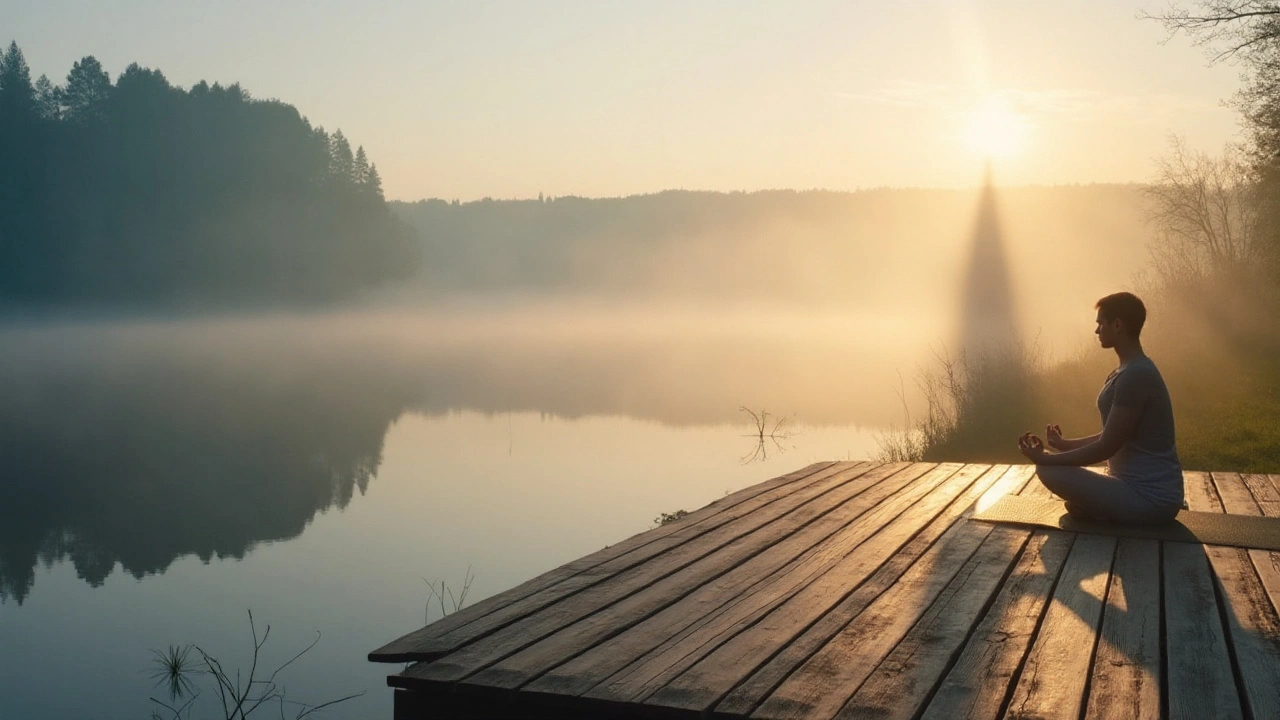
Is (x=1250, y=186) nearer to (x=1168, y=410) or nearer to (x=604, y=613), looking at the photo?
(x=1168, y=410)

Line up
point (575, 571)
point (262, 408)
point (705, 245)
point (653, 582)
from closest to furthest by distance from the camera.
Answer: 1. point (653, 582)
2. point (575, 571)
3. point (262, 408)
4. point (705, 245)

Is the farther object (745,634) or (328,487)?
(328,487)

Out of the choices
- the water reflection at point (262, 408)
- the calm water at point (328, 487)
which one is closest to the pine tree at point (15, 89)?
the water reflection at point (262, 408)

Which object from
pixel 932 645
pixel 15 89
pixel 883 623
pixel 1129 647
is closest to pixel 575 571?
pixel 883 623

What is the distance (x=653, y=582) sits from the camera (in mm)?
4312

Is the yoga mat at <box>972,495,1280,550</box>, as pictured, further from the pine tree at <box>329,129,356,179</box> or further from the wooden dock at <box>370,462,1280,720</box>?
the pine tree at <box>329,129,356,179</box>

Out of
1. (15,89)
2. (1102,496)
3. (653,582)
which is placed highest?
(15,89)

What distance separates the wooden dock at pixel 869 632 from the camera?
9.66 ft

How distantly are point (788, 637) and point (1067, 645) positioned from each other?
0.83 meters

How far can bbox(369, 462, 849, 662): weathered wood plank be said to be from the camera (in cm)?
348

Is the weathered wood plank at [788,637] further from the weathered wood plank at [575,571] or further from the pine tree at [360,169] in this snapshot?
the pine tree at [360,169]

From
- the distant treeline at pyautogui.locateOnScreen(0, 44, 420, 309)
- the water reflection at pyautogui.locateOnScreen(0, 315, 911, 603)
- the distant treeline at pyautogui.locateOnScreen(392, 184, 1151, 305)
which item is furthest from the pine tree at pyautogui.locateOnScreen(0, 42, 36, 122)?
the distant treeline at pyautogui.locateOnScreen(392, 184, 1151, 305)

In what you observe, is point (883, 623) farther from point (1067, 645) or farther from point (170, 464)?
point (170, 464)

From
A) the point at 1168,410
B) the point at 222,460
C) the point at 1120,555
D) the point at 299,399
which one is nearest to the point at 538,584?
the point at 1120,555
